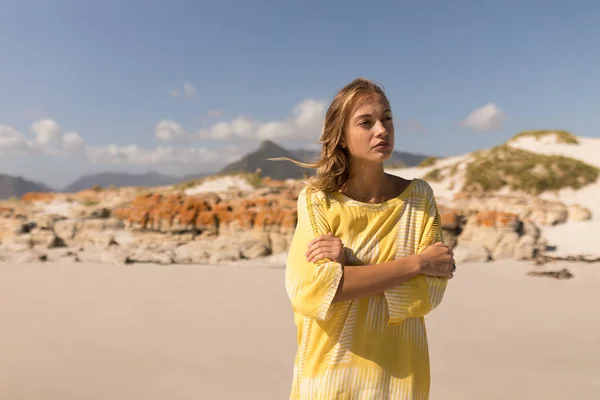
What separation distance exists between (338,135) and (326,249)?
43 centimetres

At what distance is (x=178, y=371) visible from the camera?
145 inches

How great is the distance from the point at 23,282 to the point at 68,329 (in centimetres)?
223

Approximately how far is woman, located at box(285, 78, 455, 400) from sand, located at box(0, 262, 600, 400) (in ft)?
7.20

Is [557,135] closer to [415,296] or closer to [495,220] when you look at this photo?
[495,220]

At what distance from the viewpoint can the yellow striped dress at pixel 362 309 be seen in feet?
4.68

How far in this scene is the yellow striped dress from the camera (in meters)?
1.43

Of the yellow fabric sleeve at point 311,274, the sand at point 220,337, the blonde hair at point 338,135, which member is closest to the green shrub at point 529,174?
the sand at point 220,337

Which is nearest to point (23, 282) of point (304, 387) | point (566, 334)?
point (304, 387)

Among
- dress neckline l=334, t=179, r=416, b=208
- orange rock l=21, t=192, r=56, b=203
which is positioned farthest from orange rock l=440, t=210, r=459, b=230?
orange rock l=21, t=192, r=56, b=203

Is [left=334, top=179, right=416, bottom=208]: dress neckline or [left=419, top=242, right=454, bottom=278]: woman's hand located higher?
[left=334, top=179, right=416, bottom=208]: dress neckline

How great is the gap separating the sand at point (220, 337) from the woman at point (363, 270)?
86.5 inches

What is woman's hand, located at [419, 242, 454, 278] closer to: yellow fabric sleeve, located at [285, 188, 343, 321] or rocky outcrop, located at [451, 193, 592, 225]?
yellow fabric sleeve, located at [285, 188, 343, 321]

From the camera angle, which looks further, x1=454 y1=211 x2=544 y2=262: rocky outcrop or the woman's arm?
x1=454 y1=211 x2=544 y2=262: rocky outcrop

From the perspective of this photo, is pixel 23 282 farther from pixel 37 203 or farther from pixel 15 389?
pixel 37 203
